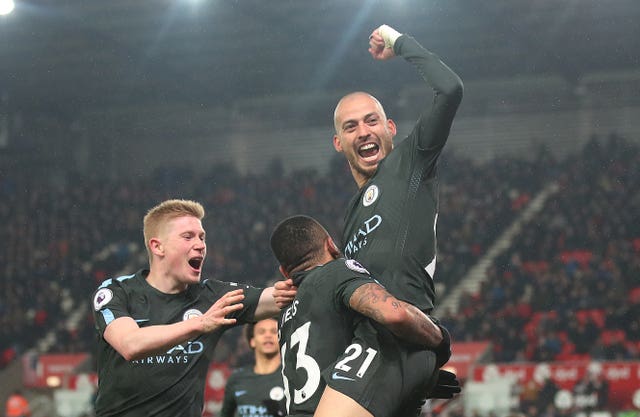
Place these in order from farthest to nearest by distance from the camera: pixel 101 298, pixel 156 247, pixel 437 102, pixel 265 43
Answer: pixel 265 43 → pixel 156 247 → pixel 101 298 → pixel 437 102

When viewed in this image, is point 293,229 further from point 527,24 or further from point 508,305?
point 527,24

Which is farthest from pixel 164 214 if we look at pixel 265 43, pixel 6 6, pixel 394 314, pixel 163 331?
pixel 265 43

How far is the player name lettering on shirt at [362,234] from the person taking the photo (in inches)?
208

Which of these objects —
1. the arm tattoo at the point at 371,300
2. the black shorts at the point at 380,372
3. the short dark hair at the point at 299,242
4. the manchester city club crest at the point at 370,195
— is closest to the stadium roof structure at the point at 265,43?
the manchester city club crest at the point at 370,195

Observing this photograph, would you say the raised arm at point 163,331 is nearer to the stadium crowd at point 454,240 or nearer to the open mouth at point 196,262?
the open mouth at point 196,262

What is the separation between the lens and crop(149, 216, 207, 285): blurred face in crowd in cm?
614

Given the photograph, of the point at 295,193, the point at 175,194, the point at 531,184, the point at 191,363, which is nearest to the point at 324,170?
the point at 295,193

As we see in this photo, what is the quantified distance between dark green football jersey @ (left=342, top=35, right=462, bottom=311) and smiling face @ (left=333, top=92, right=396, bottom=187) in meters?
0.20

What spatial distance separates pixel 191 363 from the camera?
6.09 meters

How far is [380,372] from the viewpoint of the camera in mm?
4770

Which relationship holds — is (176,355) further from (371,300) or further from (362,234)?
(371,300)

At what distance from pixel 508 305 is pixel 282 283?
17486 mm

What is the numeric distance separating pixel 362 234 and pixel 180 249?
4.54 feet

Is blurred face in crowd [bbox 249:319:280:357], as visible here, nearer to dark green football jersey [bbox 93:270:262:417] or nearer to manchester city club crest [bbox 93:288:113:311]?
dark green football jersey [bbox 93:270:262:417]
